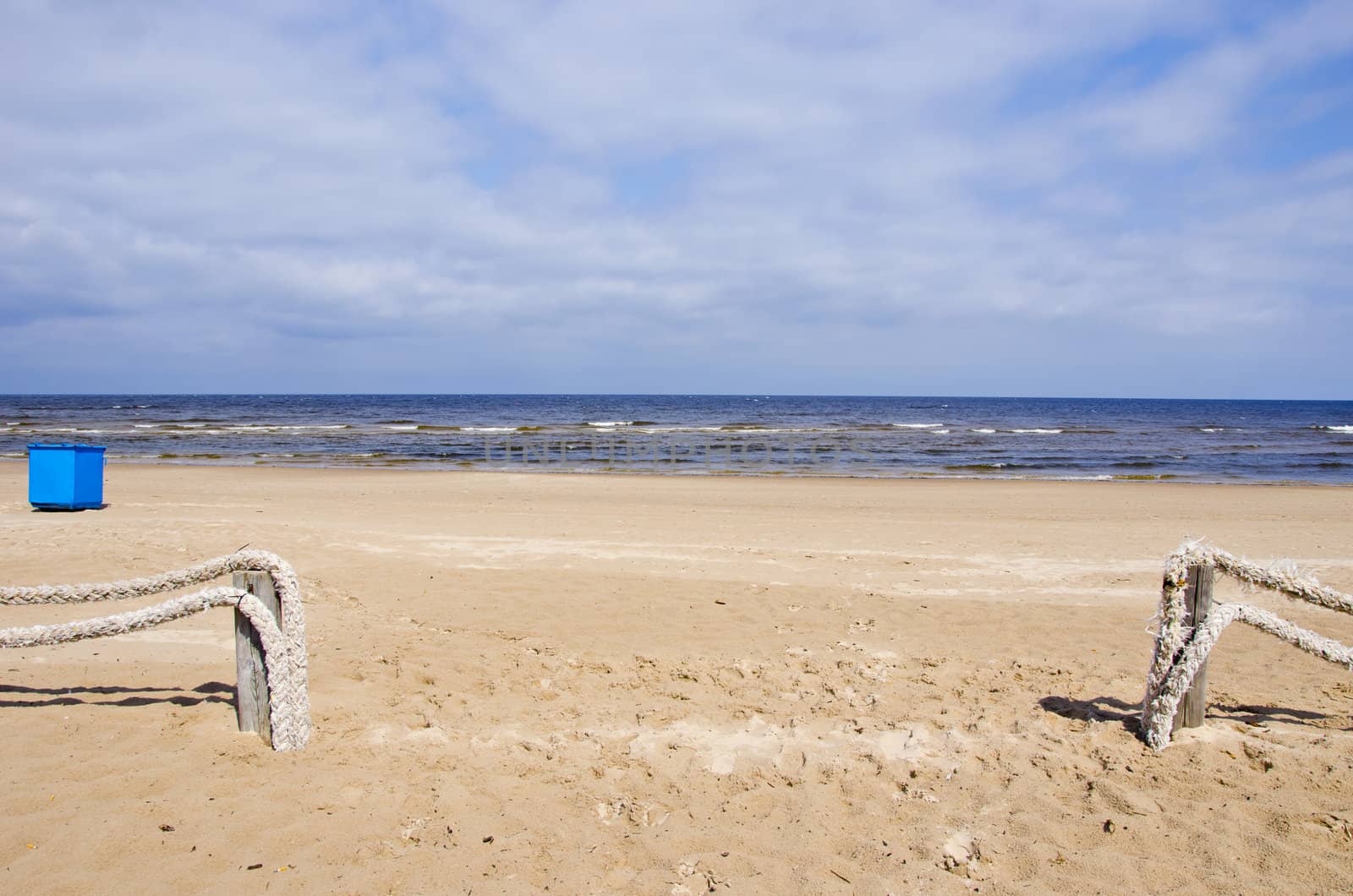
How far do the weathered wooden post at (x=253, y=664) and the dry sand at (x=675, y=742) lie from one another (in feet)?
0.43

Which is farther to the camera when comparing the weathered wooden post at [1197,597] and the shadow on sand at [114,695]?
the shadow on sand at [114,695]

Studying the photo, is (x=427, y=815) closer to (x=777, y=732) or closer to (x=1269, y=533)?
(x=777, y=732)

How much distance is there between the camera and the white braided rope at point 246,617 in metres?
3.92

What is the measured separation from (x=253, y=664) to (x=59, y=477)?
10.5 metres

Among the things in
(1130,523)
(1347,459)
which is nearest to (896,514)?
(1130,523)

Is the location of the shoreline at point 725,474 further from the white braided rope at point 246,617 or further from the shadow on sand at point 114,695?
the white braided rope at point 246,617

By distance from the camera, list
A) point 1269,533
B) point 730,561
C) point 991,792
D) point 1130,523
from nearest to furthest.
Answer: point 991,792 → point 730,561 → point 1269,533 → point 1130,523

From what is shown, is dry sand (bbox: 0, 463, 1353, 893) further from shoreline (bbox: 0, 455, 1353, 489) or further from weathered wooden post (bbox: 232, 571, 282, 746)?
shoreline (bbox: 0, 455, 1353, 489)

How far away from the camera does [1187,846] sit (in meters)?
3.36

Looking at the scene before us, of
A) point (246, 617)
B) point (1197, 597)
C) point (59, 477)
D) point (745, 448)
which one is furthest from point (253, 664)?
point (745, 448)

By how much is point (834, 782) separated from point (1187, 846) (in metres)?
1.50

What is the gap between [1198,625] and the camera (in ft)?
13.3

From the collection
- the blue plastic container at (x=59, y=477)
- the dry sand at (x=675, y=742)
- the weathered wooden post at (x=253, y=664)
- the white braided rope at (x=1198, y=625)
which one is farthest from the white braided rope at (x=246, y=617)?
the blue plastic container at (x=59, y=477)

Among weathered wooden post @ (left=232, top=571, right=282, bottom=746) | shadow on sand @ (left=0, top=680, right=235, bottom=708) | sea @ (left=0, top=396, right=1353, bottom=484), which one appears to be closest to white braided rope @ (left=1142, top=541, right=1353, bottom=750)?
weathered wooden post @ (left=232, top=571, right=282, bottom=746)
